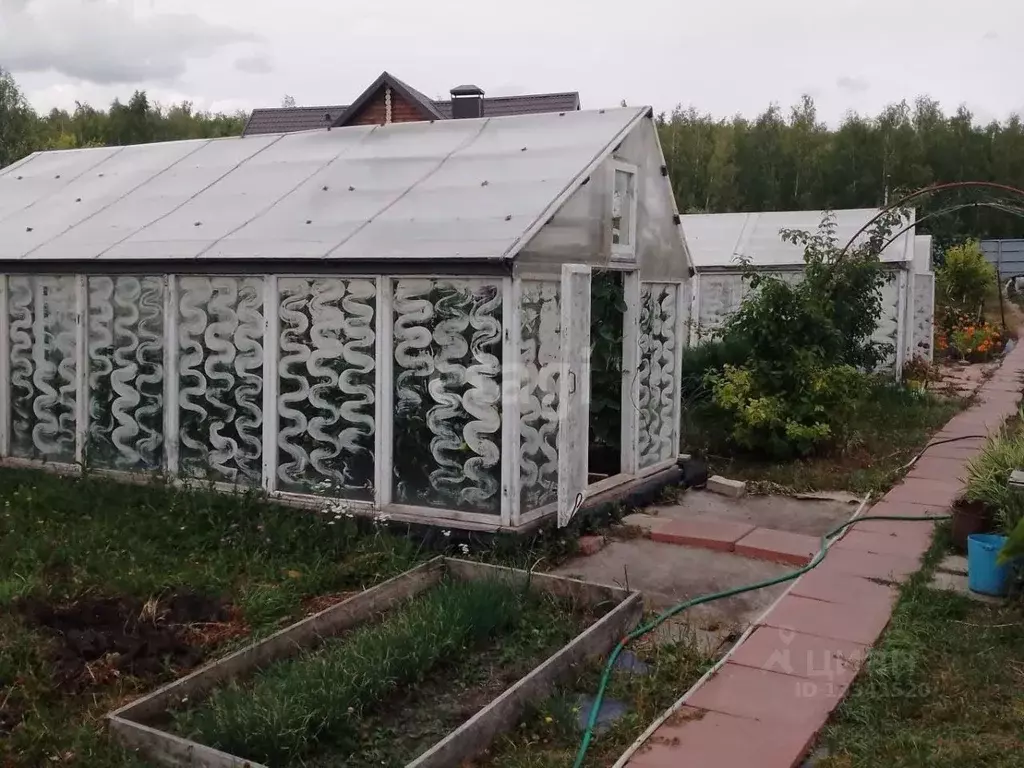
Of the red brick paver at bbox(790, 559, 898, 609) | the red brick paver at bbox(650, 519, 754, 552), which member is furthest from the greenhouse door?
the red brick paver at bbox(790, 559, 898, 609)

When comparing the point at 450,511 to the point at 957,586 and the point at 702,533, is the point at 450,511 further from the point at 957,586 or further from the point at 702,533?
the point at 957,586

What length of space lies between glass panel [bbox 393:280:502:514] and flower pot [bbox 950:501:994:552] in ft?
10.7

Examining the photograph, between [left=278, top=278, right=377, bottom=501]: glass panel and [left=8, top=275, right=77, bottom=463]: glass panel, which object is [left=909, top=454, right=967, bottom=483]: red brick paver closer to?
[left=278, top=278, right=377, bottom=501]: glass panel

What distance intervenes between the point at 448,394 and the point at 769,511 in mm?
3303

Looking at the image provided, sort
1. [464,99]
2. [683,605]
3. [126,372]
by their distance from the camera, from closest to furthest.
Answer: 1. [683,605]
2. [126,372]
3. [464,99]

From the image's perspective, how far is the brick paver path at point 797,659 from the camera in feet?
13.1

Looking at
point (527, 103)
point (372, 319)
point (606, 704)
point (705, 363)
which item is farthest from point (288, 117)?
point (606, 704)

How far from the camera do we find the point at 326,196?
7719 mm

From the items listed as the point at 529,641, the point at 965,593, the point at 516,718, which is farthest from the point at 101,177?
the point at 965,593

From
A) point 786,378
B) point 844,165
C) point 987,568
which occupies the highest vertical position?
point 844,165

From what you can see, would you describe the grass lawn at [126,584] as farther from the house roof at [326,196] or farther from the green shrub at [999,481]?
the green shrub at [999,481]

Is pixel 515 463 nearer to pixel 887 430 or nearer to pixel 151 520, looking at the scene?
pixel 151 520

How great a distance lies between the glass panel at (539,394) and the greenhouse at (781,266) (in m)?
6.92

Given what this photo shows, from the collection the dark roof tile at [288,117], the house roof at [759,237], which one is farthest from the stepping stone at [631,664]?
the dark roof tile at [288,117]
